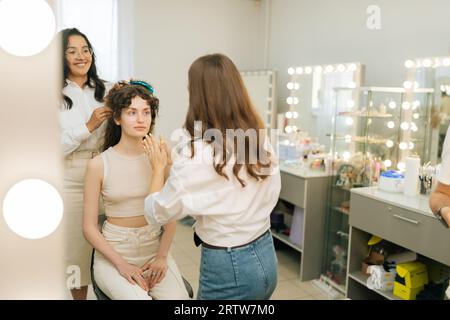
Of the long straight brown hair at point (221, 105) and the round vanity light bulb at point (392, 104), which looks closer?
the long straight brown hair at point (221, 105)

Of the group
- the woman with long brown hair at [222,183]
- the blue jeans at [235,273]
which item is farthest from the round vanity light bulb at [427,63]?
the blue jeans at [235,273]

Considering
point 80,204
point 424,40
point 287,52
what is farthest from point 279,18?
point 80,204

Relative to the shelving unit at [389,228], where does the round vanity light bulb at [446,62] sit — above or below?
above

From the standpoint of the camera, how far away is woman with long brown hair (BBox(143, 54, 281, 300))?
0.86 metres

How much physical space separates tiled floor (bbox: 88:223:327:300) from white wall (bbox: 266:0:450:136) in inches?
40.4

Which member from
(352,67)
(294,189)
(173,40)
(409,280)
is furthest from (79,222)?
(173,40)

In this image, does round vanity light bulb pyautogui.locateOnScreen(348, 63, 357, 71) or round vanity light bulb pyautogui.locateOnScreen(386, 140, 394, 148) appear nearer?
round vanity light bulb pyautogui.locateOnScreen(386, 140, 394, 148)

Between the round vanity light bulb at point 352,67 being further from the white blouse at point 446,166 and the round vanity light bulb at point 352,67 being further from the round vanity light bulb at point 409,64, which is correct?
the white blouse at point 446,166

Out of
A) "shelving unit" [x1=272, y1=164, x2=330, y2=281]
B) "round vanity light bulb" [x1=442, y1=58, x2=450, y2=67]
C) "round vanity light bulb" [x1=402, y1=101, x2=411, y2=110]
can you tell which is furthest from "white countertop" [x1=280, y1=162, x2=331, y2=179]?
"round vanity light bulb" [x1=442, y1=58, x2=450, y2=67]

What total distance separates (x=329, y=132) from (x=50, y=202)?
99.6 inches

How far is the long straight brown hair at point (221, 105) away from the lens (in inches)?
35.6

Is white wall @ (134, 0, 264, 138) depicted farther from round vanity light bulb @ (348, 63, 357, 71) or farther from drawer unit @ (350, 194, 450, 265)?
drawer unit @ (350, 194, 450, 265)

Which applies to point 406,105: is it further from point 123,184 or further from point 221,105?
point 123,184

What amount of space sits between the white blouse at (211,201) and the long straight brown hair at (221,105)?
33 mm
